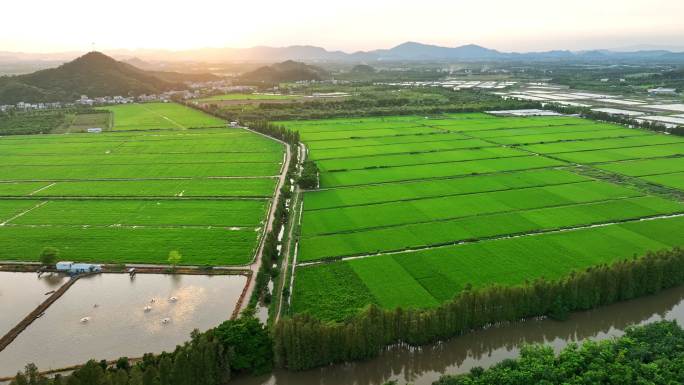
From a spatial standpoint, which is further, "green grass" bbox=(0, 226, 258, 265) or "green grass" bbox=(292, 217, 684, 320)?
"green grass" bbox=(0, 226, 258, 265)

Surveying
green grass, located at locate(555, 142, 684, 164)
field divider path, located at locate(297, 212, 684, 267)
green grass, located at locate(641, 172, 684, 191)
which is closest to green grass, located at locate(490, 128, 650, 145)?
green grass, located at locate(555, 142, 684, 164)

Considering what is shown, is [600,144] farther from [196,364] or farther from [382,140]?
[196,364]

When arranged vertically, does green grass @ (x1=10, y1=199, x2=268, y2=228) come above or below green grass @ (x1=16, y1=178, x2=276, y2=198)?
below

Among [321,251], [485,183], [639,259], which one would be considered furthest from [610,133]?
[321,251]

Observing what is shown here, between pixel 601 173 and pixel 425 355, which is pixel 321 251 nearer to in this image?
pixel 425 355

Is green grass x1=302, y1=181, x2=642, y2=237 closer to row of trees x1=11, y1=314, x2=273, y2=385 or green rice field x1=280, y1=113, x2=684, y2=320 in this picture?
green rice field x1=280, y1=113, x2=684, y2=320

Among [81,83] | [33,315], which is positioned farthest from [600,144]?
[81,83]

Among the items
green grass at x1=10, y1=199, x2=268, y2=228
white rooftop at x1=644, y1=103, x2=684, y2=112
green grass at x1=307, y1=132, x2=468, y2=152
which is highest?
white rooftop at x1=644, y1=103, x2=684, y2=112
